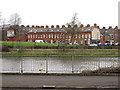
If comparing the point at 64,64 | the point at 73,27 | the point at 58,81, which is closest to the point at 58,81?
the point at 58,81

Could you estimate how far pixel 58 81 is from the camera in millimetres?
9883

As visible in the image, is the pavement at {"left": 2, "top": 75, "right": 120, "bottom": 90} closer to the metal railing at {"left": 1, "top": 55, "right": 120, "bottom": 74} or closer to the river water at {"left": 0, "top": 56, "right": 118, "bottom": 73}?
the metal railing at {"left": 1, "top": 55, "right": 120, "bottom": 74}

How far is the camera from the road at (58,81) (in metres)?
9.23

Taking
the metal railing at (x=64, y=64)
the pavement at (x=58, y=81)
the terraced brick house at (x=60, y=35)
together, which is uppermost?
the terraced brick house at (x=60, y=35)

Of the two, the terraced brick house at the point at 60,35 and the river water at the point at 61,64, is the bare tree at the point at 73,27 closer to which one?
the terraced brick house at the point at 60,35

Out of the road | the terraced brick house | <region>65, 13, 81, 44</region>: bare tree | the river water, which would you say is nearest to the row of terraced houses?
the terraced brick house

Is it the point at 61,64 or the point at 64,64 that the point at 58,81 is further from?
the point at 64,64

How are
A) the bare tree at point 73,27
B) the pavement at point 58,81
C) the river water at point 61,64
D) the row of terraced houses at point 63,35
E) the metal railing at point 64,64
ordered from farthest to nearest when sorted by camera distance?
the row of terraced houses at point 63,35
the bare tree at point 73,27
the river water at point 61,64
the metal railing at point 64,64
the pavement at point 58,81

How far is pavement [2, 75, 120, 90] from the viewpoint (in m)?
9.05

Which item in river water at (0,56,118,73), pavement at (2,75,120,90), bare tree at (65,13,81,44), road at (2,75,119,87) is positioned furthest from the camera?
bare tree at (65,13,81,44)

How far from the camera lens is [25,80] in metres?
10.1

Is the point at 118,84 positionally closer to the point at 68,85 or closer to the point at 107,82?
the point at 107,82

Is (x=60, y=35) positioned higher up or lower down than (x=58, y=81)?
higher up

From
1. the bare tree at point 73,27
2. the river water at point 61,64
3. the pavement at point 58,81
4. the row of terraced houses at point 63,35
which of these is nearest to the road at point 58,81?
the pavement at point 58,81
